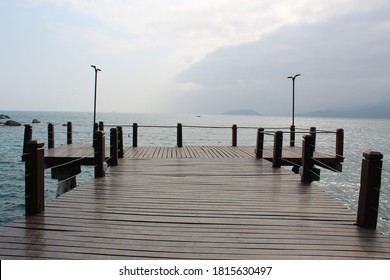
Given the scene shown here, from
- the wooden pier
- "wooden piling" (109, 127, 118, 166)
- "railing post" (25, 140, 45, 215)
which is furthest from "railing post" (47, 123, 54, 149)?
"railing post" (25, 140, 45, 215)

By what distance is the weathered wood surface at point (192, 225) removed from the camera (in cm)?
328

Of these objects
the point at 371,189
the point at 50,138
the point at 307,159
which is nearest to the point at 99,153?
the point at 307,159

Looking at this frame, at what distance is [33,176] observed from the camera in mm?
4406

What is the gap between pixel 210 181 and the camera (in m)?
6.94

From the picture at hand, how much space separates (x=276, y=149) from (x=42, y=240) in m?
6.55

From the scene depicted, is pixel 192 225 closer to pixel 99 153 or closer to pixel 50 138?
pixel 99 153

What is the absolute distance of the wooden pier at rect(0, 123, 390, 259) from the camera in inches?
129

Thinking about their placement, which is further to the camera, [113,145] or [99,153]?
[113,145]

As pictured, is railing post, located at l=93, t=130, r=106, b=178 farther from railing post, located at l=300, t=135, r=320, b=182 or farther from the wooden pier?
railing post, located at l=300, t=135, r=320, b=182

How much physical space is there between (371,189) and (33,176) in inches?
175

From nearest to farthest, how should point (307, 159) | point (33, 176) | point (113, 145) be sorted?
point (33, 176) → point (307, 159) → point (113, 145)

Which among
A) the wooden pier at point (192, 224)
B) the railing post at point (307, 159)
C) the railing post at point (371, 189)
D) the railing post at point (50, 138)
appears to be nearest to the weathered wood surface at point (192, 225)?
the wooden pier at point (192, 224)

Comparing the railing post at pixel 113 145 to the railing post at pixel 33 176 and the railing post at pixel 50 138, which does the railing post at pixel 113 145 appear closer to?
the railing post at pixel 33 176

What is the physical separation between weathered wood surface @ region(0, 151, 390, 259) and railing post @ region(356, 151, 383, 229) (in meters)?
0.18
